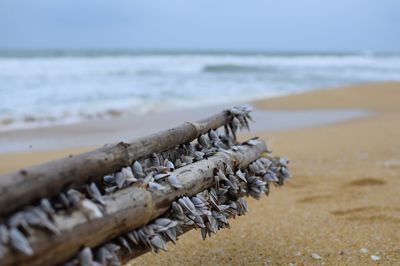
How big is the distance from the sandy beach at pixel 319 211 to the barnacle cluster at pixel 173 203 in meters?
0.59

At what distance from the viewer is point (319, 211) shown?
4.30m

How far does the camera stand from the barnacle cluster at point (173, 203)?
156 centimetres

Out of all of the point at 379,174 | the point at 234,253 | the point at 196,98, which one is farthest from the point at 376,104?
the point at 234,253

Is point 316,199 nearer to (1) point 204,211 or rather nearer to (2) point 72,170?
(1) point 204,211

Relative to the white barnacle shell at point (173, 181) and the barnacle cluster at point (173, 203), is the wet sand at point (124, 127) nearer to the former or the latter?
the barnacle cluster at point (173, 203)

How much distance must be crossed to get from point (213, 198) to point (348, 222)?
1.91 meters

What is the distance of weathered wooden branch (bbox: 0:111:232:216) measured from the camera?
154 centimetres

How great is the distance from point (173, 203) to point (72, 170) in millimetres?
613

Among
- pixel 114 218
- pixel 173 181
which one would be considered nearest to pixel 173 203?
pixel 173 181

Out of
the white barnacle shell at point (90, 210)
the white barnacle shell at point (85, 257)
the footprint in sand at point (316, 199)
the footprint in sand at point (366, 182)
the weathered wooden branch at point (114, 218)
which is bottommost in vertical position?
the footprint in sand at point (366, 182)

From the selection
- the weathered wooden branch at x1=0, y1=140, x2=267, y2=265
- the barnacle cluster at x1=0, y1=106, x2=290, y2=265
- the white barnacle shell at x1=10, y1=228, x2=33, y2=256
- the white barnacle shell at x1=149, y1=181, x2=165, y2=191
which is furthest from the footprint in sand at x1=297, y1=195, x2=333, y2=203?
the white barnacle shell at x1=10, y1=228, x2=33, y2=256

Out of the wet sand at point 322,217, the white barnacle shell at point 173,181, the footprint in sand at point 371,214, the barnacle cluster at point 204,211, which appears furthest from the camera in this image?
the footprint in sand at point 371,214

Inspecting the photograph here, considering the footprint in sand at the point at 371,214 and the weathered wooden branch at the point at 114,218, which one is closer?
the weathered wooden branch at the point at 114,218

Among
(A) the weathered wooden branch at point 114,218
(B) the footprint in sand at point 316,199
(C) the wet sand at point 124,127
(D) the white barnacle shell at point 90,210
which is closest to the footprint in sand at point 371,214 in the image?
(B) the footprint in sand at point 316,199
